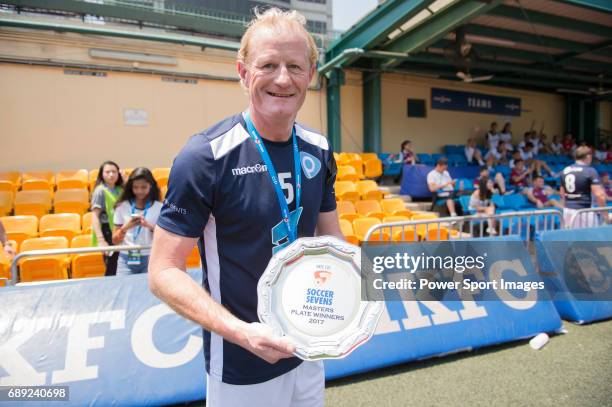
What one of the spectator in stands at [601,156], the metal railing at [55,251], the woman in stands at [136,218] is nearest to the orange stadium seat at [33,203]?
the metal railing at [55,251]

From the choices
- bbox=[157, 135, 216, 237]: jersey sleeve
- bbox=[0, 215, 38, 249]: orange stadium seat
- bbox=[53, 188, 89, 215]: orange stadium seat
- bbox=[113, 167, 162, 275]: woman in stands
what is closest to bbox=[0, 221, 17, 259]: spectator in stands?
bbox=[113, 167, 162, 275]: woman in stands

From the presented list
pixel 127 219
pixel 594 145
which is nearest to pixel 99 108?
pixel 127 219

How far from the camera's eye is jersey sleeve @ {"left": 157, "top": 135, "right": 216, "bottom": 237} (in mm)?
1157

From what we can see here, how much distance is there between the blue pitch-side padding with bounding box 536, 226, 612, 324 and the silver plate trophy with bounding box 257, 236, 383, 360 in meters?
4.02

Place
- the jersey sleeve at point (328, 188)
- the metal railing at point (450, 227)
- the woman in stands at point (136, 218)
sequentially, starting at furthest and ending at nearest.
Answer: the metal railing at point (450, 227)
the woman in stands at point (136, 218)
the jersey sleeve at point (328, 188)

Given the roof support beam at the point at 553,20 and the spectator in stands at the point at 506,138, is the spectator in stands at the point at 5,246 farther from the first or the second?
the spectator in stands at the point at 506,138

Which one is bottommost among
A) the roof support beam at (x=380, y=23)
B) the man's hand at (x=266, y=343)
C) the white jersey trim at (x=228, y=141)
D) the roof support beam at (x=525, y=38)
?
the man's hand at (x=266, y=343)

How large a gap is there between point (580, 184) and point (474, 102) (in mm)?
9787

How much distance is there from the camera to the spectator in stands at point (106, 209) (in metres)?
4.17

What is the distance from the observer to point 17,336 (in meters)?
2.73

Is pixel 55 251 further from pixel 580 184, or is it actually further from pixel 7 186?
pixel 580 184

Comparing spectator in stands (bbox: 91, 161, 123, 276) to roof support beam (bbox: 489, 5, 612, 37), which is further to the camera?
roof support beam (bbox: 489, 5, 612, 37)

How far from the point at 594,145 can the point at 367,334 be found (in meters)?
21.3

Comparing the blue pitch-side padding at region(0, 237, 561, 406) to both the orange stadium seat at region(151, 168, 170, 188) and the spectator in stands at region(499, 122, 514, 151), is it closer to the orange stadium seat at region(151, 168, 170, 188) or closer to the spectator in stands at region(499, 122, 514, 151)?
the orange stadium seat at region(151, 168, 170, 188)
